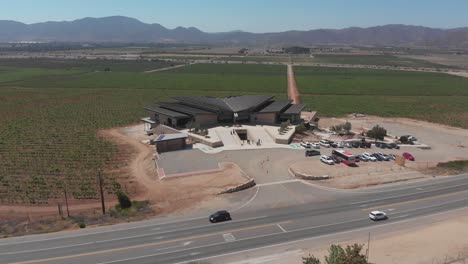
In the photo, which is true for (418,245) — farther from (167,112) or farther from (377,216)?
(167,112)

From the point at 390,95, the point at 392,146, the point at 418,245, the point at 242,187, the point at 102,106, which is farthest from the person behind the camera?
the point at 390,95

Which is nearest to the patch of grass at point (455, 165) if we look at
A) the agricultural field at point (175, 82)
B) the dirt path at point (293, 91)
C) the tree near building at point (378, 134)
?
the tree near building at point (378, 134)

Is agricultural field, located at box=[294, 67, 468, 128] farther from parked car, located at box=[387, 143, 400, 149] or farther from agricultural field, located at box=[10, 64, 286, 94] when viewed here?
parked car, located at box=[387, 143, 400, 149]

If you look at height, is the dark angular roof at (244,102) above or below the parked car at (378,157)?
above

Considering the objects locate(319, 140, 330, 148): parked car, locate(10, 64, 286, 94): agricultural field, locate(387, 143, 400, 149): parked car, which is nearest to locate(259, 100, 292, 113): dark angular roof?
locate(319, 140, 330, 148): parked car

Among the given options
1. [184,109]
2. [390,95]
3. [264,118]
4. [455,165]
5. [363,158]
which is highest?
[184,109]

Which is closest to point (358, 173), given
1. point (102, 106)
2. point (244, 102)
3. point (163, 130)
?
point (163, 130)

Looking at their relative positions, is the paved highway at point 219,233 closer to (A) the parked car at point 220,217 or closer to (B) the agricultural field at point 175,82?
(A) the parked car at point 220,217
